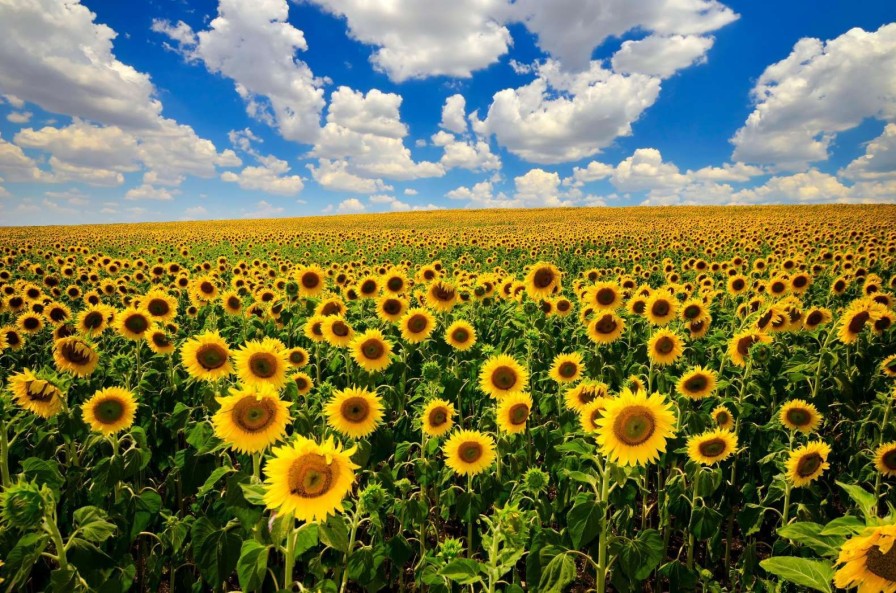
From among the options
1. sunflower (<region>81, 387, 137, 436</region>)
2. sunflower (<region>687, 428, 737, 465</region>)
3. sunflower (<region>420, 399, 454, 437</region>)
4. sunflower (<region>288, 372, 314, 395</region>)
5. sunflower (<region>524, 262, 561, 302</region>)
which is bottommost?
sunflower (<region>687, 428, 737, 465</region>)

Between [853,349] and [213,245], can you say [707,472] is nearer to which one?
[853,349]

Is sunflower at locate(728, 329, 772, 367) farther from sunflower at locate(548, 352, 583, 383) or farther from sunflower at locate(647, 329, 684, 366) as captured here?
sunflower at locate(548, 352, 583, 383)

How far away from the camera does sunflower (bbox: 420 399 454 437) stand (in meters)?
3.93

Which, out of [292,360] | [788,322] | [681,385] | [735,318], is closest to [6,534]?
[292,360]

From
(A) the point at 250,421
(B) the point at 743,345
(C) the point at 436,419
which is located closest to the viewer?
(A) the point at 250,421

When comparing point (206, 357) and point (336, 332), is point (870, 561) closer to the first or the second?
point (206, 357)

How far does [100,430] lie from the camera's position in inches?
135

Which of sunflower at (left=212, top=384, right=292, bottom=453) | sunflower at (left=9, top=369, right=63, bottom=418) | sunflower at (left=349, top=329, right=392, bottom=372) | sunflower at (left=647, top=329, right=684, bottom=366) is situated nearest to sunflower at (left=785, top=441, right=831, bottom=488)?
sunflower at (left=647, top=329, right=684, bottom=366)

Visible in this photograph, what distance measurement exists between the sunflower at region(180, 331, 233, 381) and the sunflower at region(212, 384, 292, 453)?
1.22 metres

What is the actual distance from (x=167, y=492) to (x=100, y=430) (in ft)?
4.46

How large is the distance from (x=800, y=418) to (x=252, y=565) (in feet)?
15.2

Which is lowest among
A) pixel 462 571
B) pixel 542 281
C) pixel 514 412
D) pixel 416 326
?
pixel 462 571

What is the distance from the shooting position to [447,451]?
12.0ft

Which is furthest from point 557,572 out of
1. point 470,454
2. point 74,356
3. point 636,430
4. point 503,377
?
point 74,356
